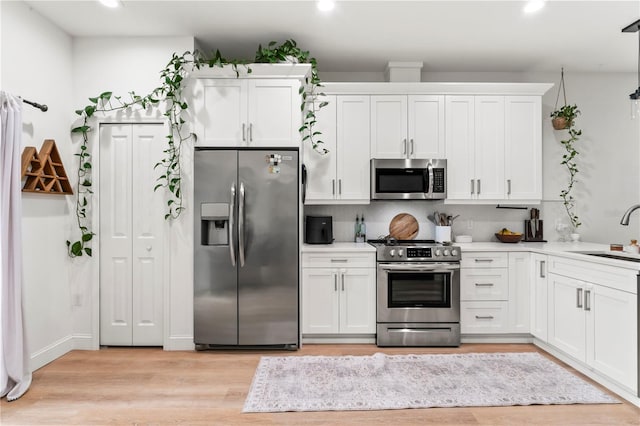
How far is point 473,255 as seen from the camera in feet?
12.4

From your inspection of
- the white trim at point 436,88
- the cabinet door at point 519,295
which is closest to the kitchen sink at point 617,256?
the cabinet door at point 519,295

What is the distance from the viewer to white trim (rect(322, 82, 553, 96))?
400 centimetres

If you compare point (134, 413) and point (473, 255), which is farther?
point (473, 255)

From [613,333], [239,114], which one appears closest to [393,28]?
[239,114]

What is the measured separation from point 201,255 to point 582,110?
4.30m

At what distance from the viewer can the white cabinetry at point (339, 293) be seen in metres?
3.74

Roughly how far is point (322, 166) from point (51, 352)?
9.42 ft

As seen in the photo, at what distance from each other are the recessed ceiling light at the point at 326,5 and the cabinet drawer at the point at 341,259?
2.04m

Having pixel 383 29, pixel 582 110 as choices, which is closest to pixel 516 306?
pixel 582 110

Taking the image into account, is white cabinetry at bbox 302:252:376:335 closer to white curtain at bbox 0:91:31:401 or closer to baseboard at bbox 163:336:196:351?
baseboard at bbox 163:336:196:351

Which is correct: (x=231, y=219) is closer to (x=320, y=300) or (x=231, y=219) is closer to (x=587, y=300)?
(x=320, y=300)

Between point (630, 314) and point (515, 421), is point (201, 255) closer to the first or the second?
point (515, 421)

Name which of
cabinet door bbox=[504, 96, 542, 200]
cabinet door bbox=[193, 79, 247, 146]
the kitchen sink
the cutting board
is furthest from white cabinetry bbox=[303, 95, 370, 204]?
the kitchen sink

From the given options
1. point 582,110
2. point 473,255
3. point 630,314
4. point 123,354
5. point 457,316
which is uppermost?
point 582,110
